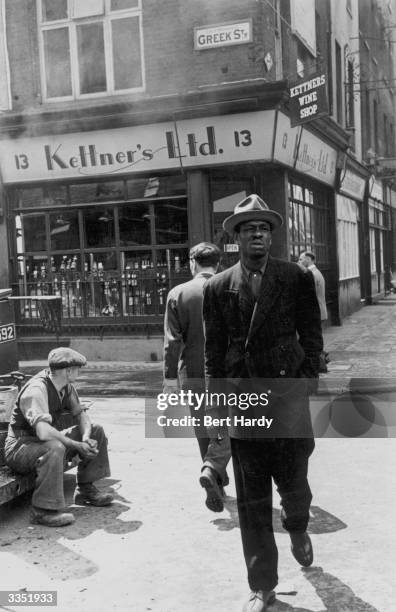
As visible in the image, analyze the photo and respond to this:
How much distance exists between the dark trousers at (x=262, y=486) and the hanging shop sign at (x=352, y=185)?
13.6m

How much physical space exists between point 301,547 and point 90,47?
33.7 ft

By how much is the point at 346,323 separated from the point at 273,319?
43.2 ft

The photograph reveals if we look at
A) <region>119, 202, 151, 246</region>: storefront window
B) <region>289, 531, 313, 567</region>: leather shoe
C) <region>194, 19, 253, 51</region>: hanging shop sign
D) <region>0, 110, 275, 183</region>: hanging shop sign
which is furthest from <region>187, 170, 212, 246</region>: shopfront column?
<region>289, 531, 313, 567</region>: leather shoe

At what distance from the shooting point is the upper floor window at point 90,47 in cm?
1154

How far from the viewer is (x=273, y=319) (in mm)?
3180

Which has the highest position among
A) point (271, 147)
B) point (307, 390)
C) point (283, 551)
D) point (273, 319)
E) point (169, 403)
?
point (271, 147)

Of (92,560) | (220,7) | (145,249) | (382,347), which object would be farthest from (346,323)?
(92,560)

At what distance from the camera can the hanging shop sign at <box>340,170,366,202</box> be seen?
16766 mm

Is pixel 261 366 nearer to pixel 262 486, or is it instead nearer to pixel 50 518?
pixel 262 486

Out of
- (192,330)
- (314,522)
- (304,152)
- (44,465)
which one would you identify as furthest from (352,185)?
(44,465)

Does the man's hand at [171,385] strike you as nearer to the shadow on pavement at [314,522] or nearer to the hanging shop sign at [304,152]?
the shadow on pavement at [314,522]

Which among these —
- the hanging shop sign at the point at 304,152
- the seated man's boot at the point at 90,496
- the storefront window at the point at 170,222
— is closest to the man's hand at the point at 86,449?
the seated man's boot at the point at 90,496

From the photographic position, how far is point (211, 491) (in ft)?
12.4

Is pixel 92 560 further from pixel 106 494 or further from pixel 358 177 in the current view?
pixel 358 177
